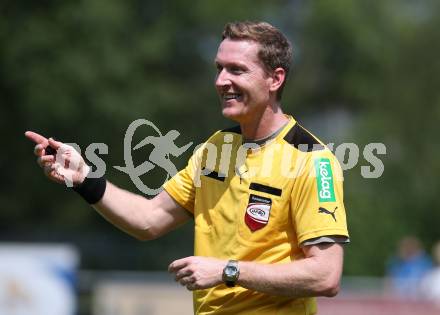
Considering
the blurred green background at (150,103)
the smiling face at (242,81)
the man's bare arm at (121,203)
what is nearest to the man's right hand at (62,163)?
the man's bare arm at (121,203)

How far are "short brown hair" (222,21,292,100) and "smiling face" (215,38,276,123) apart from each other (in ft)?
0.09

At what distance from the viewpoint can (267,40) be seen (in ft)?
17.7

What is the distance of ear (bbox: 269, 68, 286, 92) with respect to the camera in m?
5.44

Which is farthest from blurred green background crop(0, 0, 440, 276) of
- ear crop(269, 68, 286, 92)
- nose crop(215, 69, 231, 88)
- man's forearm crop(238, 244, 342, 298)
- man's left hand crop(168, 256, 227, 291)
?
man's left hand crop(168, 256, 227, 291)

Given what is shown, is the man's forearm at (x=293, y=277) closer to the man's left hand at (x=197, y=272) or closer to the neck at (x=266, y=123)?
the man's left hand at (x=197, y=272)

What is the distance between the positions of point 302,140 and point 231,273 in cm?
80

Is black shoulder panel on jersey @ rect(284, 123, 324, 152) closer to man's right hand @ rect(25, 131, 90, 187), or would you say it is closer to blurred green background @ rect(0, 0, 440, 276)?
man's right hand @ rect(25, 131, 90, 187)

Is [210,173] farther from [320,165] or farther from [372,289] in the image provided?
[372,289]

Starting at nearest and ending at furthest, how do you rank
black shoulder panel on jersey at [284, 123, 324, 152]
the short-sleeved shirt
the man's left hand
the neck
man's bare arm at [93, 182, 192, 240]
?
1. the man's left hand
2. the short-sleeved shirt
3. black shoulder panel on jersey at [284, 123, 324, 152]
4. the neck
5. man's bare arm at [93, 182, 192, 240]

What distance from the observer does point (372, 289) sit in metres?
18.9

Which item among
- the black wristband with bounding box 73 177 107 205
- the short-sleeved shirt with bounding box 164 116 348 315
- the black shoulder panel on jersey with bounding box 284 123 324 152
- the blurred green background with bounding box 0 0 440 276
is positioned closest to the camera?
the short-sleeved shirt with bounding box 164 116 348 315

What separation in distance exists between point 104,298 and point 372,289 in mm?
4876

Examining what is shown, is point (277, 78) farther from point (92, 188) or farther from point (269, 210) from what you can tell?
point (92, 188)

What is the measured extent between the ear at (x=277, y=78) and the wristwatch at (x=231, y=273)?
96 cm
